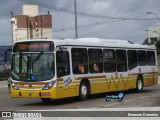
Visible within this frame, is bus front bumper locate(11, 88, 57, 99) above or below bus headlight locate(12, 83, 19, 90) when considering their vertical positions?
below

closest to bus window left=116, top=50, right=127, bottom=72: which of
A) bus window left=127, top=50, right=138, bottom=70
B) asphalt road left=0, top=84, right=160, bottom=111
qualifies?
bus window left=127, top=50, right=138, bottom=70

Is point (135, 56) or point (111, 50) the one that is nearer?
point (111, 50)

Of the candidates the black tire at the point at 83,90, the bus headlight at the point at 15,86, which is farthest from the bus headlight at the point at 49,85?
the black tire at the point at 83,90

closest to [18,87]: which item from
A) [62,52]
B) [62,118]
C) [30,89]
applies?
[30,89]

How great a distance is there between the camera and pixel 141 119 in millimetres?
8406

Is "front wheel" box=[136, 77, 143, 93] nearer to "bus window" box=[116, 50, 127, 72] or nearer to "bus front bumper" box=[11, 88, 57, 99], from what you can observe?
"bus window" box=[116, 50, 127, 72]

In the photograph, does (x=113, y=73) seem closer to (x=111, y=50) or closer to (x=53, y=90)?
(x=111, y=50)

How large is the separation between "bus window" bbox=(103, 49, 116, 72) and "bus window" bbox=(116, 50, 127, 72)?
47 cm

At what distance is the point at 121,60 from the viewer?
2433cm

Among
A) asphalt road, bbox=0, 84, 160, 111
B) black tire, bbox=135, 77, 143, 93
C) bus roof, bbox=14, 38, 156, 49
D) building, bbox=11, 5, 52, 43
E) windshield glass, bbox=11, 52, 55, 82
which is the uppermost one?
building, bbox=11, 5, 52, 43

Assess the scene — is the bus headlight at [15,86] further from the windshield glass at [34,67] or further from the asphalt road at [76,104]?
the asphalt road at [76,104]

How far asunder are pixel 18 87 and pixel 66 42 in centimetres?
278

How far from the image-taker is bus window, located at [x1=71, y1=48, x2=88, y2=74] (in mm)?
20117

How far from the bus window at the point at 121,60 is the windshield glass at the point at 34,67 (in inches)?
235
